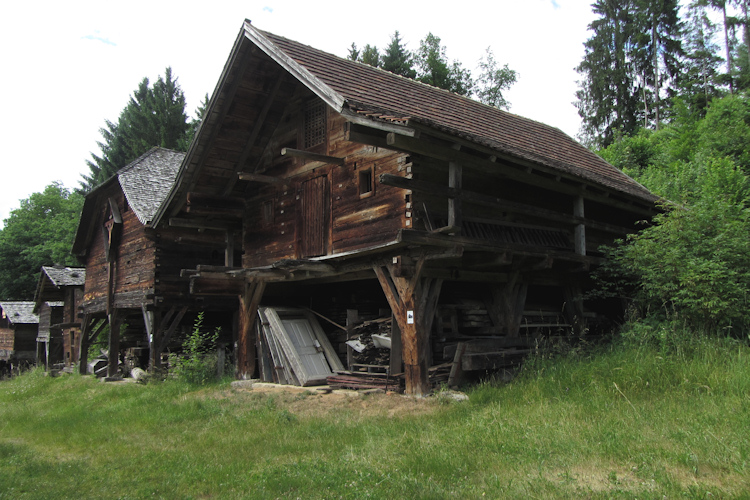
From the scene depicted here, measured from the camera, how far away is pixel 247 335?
44.7 ft

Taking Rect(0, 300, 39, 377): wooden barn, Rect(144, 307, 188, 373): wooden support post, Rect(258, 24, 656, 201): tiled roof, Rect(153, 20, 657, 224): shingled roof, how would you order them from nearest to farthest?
Rect(153, 20, 657, 224): shingled roof < Rect(258, 24, 656, 201): tiled roof < Rect(144, 307, 188, 373): wooden support post < Rect(0, 300, 39, 377): wooden barn

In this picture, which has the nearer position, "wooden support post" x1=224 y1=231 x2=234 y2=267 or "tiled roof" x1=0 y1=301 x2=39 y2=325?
"wooden support post" x1=224 y1=231 x2=234 y2=267

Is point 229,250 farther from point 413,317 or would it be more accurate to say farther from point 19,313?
point 19,313

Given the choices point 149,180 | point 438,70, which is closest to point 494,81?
point 438,70

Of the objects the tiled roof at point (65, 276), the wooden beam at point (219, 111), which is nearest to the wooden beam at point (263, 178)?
the wooden beam at point (219, 111)

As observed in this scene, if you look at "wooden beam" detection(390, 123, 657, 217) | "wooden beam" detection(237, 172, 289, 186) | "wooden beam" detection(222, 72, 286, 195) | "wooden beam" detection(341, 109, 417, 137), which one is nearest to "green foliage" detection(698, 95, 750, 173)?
"wooden beam" detection(390, 123, 657, 217)

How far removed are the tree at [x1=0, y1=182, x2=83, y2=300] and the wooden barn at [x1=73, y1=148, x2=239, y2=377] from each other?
1956cm

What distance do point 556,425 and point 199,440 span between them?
4.66 metres

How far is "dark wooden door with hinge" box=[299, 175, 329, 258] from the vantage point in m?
11.5

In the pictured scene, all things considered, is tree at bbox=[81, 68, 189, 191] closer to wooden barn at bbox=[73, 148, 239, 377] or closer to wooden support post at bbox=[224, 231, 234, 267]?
wooden barn at bbox=[73, 148, 239, 377]

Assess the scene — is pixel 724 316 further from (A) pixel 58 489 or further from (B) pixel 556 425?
(A) pixel 58 489

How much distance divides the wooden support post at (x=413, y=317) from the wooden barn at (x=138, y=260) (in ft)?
25.7

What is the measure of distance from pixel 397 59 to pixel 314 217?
2281 cm

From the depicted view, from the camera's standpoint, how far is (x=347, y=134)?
875 cm
